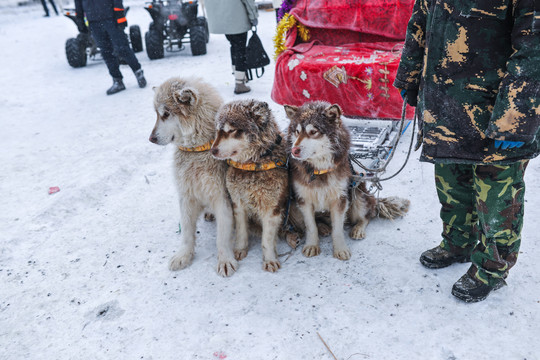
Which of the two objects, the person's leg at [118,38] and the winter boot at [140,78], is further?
the winter boot at [140,78]

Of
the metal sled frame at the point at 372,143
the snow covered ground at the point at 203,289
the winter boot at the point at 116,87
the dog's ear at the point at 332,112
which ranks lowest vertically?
the snow covered ground at the point at 203,289

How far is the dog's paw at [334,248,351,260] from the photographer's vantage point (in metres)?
2.49

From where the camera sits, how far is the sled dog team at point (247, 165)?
2281 millimetres

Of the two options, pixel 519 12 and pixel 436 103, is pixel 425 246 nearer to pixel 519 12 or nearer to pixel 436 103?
pixel 436 103

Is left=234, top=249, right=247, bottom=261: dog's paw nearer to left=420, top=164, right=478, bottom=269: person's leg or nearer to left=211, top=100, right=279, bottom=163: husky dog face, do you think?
left=211, top=100, right=279, bottom=163: husky dog face

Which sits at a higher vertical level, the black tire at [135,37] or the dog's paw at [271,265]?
the black tire at [135,37]

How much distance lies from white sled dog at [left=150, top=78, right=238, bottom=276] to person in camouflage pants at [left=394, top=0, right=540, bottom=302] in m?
1.23

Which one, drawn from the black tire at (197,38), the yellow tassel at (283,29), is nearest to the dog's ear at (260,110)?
the yellow tassel at (283,29)

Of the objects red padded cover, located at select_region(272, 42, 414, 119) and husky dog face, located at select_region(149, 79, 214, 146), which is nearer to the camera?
husky dog face, located at select_region(149, 79, 214, 146)

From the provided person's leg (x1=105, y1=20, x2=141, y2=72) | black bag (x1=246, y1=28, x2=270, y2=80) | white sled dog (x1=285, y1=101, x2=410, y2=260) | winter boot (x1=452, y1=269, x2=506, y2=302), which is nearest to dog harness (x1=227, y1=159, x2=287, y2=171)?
white sled dog (x1=285, y1=101, x2=410, y2=260)

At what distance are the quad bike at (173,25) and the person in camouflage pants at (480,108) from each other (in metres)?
7.00

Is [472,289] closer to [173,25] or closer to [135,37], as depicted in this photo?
[173,25]

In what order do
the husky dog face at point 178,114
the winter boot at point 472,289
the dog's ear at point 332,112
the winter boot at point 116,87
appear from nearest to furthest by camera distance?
1. the winter boot at point 472,289
2. the dog's ear at point 332,112
3. the husky dog face at point 178,114
4. the winter boot at point 116,87

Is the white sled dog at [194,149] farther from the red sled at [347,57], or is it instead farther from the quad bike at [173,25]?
the quad bike at [173,25]
